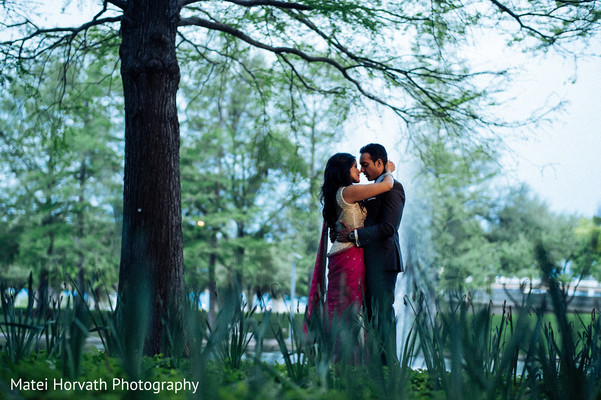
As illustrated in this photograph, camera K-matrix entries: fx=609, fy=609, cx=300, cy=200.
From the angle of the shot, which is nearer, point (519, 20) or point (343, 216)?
point (343, 216)

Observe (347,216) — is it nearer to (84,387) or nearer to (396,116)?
(84,387)

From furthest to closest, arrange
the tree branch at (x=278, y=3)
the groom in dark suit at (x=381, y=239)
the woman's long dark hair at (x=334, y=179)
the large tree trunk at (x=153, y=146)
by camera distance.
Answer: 1. the tree branch at (x=278, y=3)
2. the large tree trunk at (x=153, y=146)
3. the woman's long dark hair at (x=334, y=179)
4. the groom in dark suit at (x=381, y=239)

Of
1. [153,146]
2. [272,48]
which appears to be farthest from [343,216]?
[272,48]

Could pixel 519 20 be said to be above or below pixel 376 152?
above

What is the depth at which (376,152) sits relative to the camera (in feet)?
15.0

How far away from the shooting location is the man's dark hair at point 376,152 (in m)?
4.55

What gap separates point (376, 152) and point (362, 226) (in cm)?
57

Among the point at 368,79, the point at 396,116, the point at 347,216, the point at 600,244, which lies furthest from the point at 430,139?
the point at 600,244

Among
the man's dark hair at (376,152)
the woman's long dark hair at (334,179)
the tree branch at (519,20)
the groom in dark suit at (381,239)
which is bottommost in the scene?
the groom in dark suit at (381,239)

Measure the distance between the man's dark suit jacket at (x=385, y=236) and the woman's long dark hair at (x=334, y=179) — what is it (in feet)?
0.91

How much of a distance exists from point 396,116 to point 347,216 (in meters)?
4.45

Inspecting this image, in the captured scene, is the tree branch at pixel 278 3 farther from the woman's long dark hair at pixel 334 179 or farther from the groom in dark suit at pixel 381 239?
the groom in dark suit at pixel 381 239

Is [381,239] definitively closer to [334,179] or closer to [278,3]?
[334,179]

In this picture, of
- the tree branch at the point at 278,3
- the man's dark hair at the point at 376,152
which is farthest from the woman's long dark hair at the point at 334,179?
the tree branch at the point at 278,3
